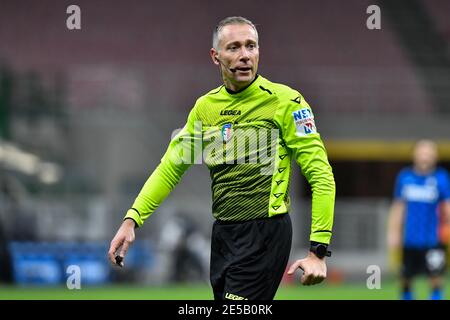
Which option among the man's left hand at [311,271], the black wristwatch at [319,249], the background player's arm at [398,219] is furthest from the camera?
the background player's arm at [398,219]

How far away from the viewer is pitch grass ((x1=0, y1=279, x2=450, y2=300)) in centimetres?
1373

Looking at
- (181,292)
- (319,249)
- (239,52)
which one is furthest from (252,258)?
(181,292)

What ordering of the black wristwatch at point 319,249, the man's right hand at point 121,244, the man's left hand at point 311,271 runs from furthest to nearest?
the man's right hand at point 121,244
the black wristwatch at point 319,249
the man's left hand at point 311,271

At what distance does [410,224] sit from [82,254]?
7.58 m

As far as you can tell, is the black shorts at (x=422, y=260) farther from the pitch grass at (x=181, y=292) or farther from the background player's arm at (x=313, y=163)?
the background player's arm at (x=313, y=163)

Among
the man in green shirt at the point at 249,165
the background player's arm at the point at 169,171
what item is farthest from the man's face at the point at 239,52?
the background player's arm at the point at 169,171

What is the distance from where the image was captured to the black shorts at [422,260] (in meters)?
11.6

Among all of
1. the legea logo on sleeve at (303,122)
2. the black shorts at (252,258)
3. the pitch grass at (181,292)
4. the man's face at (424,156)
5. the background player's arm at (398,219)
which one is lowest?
the pitch grass at (181,292)

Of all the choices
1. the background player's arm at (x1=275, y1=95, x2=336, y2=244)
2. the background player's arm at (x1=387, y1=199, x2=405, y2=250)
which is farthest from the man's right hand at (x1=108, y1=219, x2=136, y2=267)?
the background player's arm at (x1=387, y1=199, x2=405, y2=250)

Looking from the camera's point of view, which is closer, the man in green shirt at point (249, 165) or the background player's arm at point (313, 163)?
the background player's arm at point (313, 163)

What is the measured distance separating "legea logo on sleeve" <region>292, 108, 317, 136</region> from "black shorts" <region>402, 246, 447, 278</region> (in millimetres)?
6906

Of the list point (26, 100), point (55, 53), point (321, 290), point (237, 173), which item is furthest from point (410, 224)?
point (55, 53)

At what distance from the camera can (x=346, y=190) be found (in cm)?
2306
